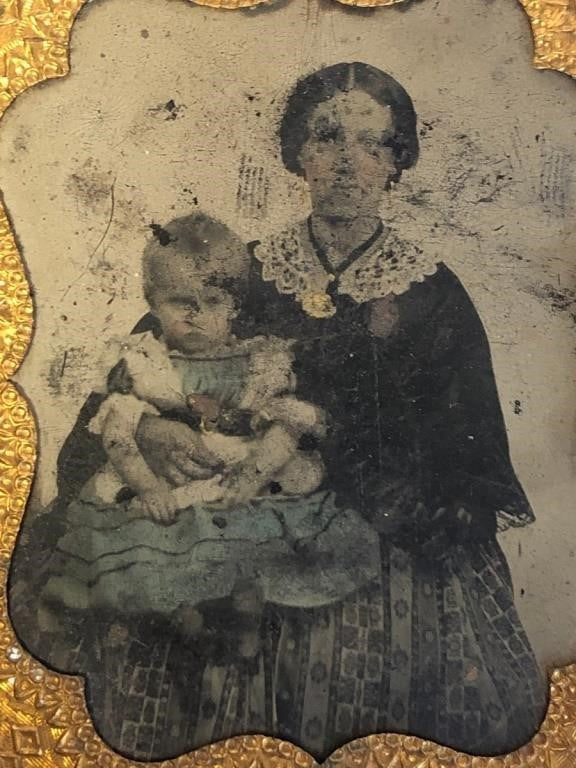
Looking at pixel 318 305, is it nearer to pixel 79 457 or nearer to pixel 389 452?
pixel 389 452

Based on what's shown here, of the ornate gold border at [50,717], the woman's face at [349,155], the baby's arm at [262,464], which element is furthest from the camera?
the woman's face at [349,155]

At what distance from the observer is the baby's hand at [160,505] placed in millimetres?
2287

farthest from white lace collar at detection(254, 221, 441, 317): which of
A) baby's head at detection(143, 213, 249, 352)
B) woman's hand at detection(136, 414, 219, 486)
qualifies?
woman's hand at detection(136, 414, 219, 486)

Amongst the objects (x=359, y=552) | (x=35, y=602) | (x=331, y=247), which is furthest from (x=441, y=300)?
(x=35, y=602)

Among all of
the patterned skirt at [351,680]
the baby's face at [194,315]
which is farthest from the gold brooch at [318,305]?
the patterned skirt at [351,680]

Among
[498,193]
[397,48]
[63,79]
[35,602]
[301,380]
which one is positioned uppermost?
[397,48]

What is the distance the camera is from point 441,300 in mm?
2387

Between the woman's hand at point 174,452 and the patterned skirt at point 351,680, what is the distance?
537 mm

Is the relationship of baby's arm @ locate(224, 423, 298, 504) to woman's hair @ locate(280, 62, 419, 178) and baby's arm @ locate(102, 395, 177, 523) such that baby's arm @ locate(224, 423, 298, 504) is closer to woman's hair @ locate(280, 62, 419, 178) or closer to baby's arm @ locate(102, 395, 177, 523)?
baby's arm @ locate(102, 395, 177, 523)

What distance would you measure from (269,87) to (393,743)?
2.39 m

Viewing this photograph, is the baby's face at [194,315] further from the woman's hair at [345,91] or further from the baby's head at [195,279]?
the woman's hair at [345,91]

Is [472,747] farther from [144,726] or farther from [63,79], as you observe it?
[63,79]

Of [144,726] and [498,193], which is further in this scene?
[498,193]

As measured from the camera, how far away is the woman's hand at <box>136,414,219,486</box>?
230 cm
